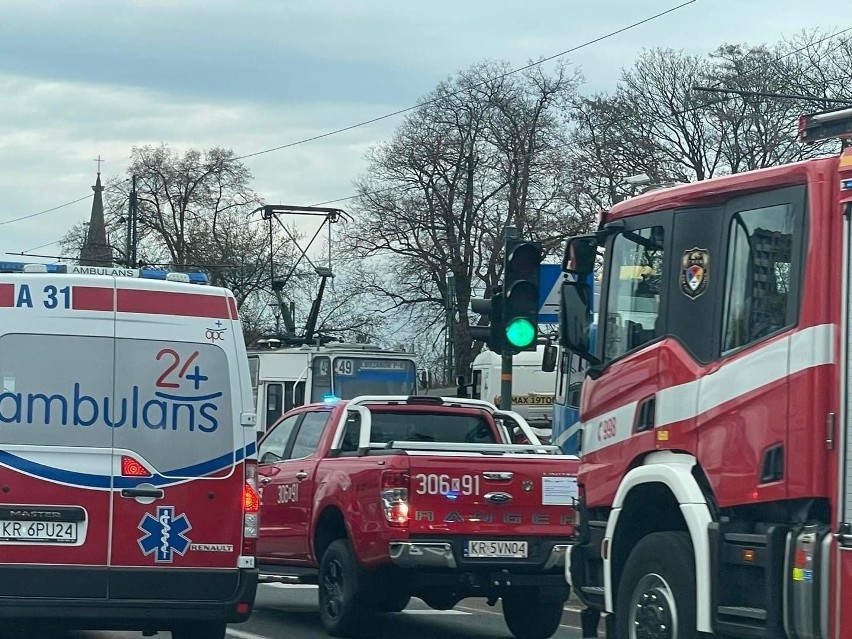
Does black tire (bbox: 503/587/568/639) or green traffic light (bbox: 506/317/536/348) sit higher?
green traffic light (bbox: 506/317/536/348)

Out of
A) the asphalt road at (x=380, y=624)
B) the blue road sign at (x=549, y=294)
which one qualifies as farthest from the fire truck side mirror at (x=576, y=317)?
the blue road sign at (x=549, y=294)

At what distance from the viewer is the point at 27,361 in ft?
27.3

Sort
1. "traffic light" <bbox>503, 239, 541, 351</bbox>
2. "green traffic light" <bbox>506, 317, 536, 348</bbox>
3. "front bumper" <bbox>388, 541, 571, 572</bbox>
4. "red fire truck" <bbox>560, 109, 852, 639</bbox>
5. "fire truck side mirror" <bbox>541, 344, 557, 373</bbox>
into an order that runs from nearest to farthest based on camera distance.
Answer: "red fire truck" <bbox>560, 109, 852, 639</bbox>
"front bumper" <bbox>388, 541, 571, 572</bbox>
"traffic light" <bbox>503, 239, 541, 351</bbox>
"green traffic light" <bbox>506, 317, 536, 348</bbox>
"fire truck side mirror" <bbox>541, 344, 557, 373</bbox>

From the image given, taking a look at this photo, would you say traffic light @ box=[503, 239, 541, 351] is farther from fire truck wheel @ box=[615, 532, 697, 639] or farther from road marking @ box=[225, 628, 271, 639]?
fire truck wheel @ box=[615, 532, 697, 639]

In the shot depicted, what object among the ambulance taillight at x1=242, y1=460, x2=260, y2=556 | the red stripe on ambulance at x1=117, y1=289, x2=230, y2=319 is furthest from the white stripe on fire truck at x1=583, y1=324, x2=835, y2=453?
the red stripe on ambulance at x1=117, y1=289, x2=230, y2=319

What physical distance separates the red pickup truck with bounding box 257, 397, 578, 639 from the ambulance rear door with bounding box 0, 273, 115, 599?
2.59 metres

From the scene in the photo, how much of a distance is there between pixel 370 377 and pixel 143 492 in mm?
19954

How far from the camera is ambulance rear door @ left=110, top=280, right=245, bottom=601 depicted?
337 inches

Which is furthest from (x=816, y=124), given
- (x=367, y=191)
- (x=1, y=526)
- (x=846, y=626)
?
(x=367, y=191)

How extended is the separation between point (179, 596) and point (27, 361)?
1617 mm

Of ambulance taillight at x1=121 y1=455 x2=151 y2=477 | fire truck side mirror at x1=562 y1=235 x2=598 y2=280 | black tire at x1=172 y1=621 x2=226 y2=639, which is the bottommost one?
black tire at x1=172 y1=621 x2=226 y2=639

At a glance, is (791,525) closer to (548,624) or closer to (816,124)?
(816,124)

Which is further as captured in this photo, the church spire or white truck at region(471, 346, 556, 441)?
the church spire

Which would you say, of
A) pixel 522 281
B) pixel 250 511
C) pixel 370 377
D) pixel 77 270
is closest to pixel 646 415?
pixel 250 511
